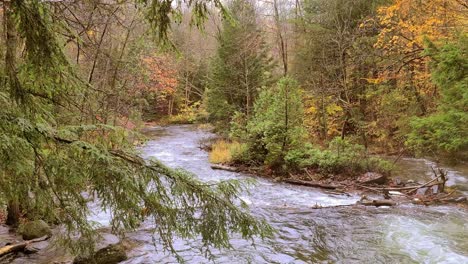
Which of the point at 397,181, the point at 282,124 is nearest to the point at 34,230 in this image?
the point at 282,124

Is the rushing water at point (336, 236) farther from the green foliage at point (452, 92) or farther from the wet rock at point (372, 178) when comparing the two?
the green foliage at point (452, 92)

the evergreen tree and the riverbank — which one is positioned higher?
the evergreen tree

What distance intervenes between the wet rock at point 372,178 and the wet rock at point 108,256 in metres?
8.46

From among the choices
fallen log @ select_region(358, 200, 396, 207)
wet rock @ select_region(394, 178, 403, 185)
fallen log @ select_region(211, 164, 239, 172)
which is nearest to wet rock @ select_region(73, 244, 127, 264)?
fallen log @ select_region(358, 200, 396, 207)

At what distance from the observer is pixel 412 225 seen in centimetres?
805

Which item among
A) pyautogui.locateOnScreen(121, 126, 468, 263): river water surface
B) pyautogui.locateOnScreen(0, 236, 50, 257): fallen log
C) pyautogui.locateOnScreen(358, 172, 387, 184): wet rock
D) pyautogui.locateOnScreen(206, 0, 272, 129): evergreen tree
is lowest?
pyautogui.locateOnScreen(121, 126, 468, 263): river water surface

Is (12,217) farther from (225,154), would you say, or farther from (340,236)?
(225,154)

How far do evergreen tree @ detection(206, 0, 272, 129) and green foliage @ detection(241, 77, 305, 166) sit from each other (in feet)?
17.3


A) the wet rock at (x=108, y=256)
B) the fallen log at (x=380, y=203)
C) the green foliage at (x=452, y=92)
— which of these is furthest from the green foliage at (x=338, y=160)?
the wet rock at (x=108, y=256)

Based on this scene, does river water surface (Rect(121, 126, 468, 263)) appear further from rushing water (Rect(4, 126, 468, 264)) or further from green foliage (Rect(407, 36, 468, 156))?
green foliage (Rect(407, 36, 468, 156))

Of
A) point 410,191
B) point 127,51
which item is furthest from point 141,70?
point 410,191

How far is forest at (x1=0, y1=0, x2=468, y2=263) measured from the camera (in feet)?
10.9

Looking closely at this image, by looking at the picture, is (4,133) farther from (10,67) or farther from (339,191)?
(339,191)

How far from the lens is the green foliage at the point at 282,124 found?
13.4m
